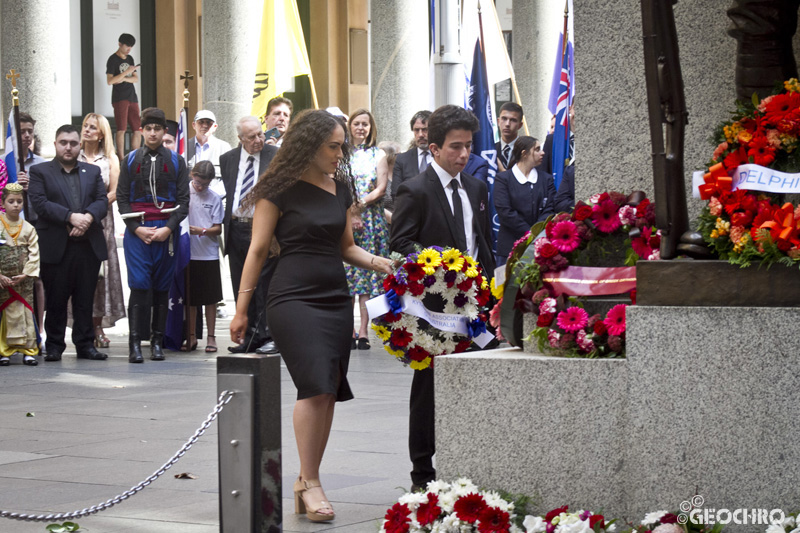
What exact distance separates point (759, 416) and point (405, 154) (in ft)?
26.9

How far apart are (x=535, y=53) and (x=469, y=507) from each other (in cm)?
2124

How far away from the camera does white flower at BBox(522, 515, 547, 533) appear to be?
5.20 m

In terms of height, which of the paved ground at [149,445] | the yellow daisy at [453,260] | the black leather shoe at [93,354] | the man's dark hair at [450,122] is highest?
the man's dark hair at [450,122]

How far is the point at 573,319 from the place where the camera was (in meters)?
5.54

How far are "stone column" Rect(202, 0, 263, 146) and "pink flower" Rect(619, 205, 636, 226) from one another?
13958 millimetres

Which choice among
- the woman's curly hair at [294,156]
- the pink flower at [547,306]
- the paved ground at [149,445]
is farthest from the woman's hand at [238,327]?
the pink flower at [547,306]

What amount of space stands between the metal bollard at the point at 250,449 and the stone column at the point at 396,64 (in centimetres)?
1676

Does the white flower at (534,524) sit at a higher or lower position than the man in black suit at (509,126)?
lower

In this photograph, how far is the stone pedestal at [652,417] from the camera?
4898 millimetres

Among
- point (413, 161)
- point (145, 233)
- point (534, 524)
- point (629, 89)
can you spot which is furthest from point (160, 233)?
point (534, 524)

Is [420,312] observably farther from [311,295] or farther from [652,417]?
[652,417]

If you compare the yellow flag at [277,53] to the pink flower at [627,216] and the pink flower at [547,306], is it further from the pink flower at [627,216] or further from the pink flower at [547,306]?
the pink flower at [547,306]

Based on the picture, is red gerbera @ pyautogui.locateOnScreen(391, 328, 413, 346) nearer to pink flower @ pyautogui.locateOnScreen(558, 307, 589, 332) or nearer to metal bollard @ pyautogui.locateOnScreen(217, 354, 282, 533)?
pink flower @ pyautogui.locateOnScreen(558, 307, 589, 332)

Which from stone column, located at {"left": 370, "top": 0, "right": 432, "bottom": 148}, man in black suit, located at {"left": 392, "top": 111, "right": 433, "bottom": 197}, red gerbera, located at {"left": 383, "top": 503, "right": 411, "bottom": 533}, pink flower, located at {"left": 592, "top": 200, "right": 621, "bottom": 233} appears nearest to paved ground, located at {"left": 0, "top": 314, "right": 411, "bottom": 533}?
red gerbera, located at {"left": 383, "top": 503, "right": 411, "bottom": 533}
